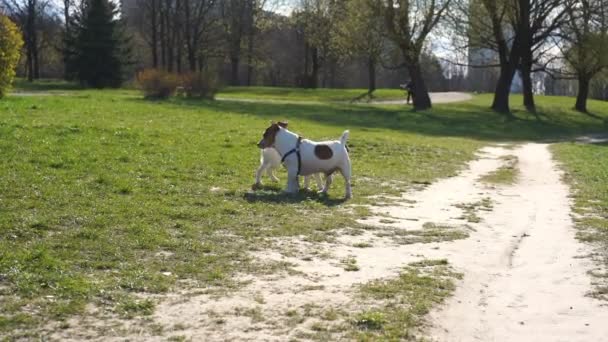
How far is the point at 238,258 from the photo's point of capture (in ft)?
24.9

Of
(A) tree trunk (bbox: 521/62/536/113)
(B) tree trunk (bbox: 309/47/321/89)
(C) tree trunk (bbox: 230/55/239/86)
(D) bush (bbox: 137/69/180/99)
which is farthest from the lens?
(B) tree trunk (bbox: 309/47/321/89)

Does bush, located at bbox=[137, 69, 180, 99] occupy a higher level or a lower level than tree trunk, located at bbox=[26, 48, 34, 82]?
lower

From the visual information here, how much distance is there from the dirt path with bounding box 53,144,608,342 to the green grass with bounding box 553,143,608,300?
0.20 meters

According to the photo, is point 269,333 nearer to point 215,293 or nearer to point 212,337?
point 212,337

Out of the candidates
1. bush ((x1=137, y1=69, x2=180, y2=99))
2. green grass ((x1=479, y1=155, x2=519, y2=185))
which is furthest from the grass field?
bush ((x1=137, y1=69, x2=180, y2=99))

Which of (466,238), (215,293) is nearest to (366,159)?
(466,238)

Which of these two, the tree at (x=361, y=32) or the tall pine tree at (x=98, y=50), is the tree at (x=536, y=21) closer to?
the tree at (x=361, y=32)

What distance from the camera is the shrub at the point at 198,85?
126 ft

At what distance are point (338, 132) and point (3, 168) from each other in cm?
1489

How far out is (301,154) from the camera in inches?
471

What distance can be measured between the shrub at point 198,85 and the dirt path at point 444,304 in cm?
2810

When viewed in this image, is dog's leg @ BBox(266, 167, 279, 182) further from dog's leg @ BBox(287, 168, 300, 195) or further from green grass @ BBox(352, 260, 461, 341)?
green grass @ BBox(352, 260, 461, 341)

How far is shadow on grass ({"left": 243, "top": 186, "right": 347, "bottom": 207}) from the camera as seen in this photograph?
11.4 m

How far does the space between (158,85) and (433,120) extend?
14.5 metres
